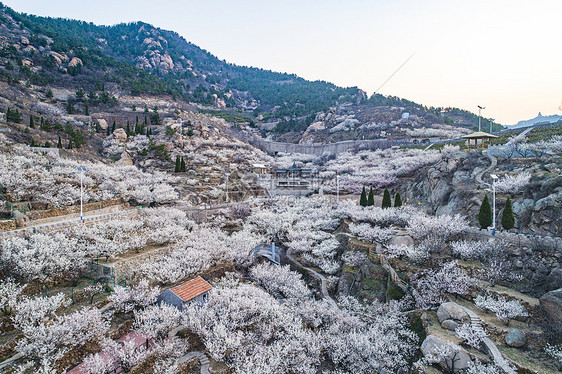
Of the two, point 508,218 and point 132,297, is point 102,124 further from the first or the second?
point 508,218

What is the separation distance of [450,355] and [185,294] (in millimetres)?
11817

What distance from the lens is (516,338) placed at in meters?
9.58

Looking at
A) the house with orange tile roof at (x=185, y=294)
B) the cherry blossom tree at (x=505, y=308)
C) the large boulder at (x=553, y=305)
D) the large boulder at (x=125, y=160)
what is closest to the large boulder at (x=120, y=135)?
the large boulder at (x=125, y=160)

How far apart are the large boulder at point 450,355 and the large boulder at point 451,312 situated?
154 centimetres

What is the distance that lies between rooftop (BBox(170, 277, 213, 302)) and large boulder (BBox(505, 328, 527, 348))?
43.3 ft

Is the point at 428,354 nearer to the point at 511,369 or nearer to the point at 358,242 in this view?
the point at 511,369

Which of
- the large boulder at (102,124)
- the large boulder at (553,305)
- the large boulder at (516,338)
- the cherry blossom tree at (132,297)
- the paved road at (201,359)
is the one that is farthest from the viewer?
the large boulder at (102,124)

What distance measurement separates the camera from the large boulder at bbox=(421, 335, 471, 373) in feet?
30.4

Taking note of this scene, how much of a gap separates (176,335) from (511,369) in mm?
12620

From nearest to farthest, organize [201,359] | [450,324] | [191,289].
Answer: [450,324], [201,359], [191,289]

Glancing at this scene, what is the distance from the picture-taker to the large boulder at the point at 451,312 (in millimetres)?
11016

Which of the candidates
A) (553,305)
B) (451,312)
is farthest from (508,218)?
(451,312)

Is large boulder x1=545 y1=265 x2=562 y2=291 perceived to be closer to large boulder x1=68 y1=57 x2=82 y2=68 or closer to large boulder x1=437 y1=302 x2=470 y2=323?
large boulder x1=437 y1=302 x2=470 y2=323

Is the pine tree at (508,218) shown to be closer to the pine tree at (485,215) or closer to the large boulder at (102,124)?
the pine tree at (485,215)
